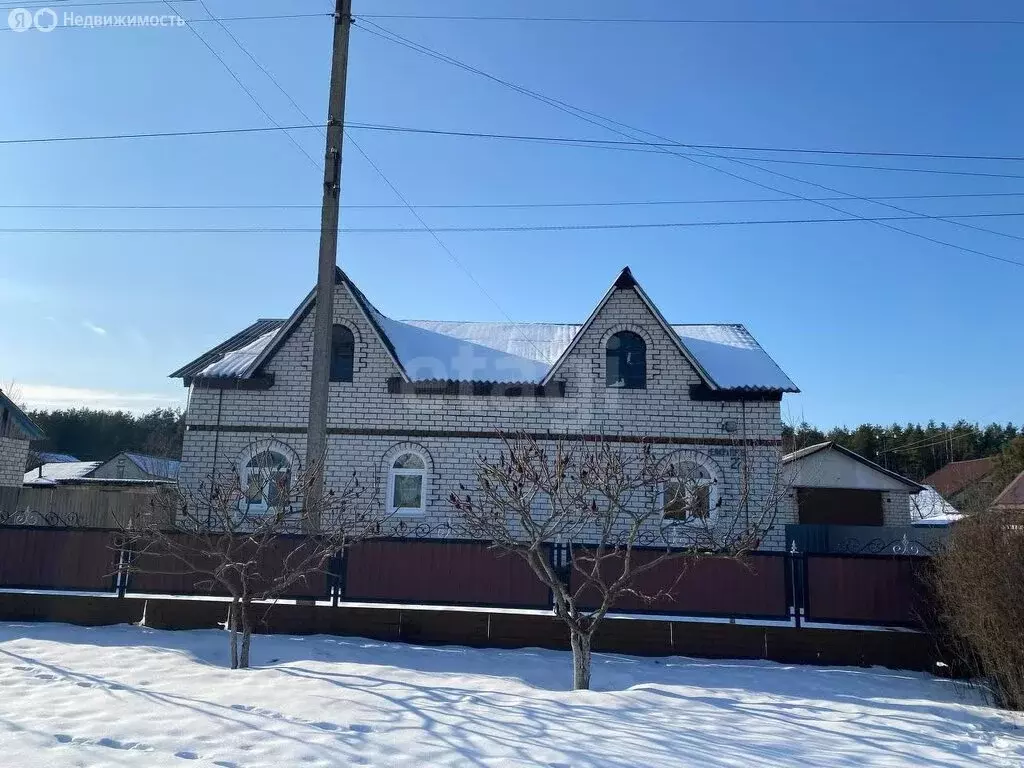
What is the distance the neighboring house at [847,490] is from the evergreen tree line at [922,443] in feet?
100

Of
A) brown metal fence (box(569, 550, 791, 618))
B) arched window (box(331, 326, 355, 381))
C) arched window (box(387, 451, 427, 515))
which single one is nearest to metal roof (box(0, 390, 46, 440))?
arched window (box(331, 326, 355, 381))

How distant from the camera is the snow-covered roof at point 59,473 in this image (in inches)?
1335

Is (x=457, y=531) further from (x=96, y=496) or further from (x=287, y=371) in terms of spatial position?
(x=96, y=496)

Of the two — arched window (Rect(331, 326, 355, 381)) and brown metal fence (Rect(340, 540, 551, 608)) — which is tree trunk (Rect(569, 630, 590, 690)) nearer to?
brown metal fence (Rect(340, 540, 551, 608))

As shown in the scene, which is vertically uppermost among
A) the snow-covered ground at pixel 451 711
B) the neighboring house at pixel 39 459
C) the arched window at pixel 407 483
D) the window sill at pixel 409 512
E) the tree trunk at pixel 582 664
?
the neighboring house at pixel 39 459

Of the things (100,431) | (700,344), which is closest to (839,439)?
(700,344)

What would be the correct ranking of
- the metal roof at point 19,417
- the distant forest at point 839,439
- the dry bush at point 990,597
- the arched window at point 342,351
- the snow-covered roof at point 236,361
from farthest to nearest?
1. the distant forest at point 839,439
2. the metal roof at point 19,417
3. the arched window at point 342,351
4. the snow-covered roof at point 236,361
5. the dry bush at point 990,597

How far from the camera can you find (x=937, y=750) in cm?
542

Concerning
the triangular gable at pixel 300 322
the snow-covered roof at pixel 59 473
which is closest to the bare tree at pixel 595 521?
the triangular gable at pixel 300 322

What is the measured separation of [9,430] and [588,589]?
2167cm

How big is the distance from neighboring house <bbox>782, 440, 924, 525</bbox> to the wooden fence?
14.8 metres

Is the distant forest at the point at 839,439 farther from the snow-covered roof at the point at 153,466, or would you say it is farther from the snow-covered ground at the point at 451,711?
the snow-covered ground at the point at 451,711

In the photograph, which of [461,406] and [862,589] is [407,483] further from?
[862,589]

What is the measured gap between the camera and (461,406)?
45.9ft
